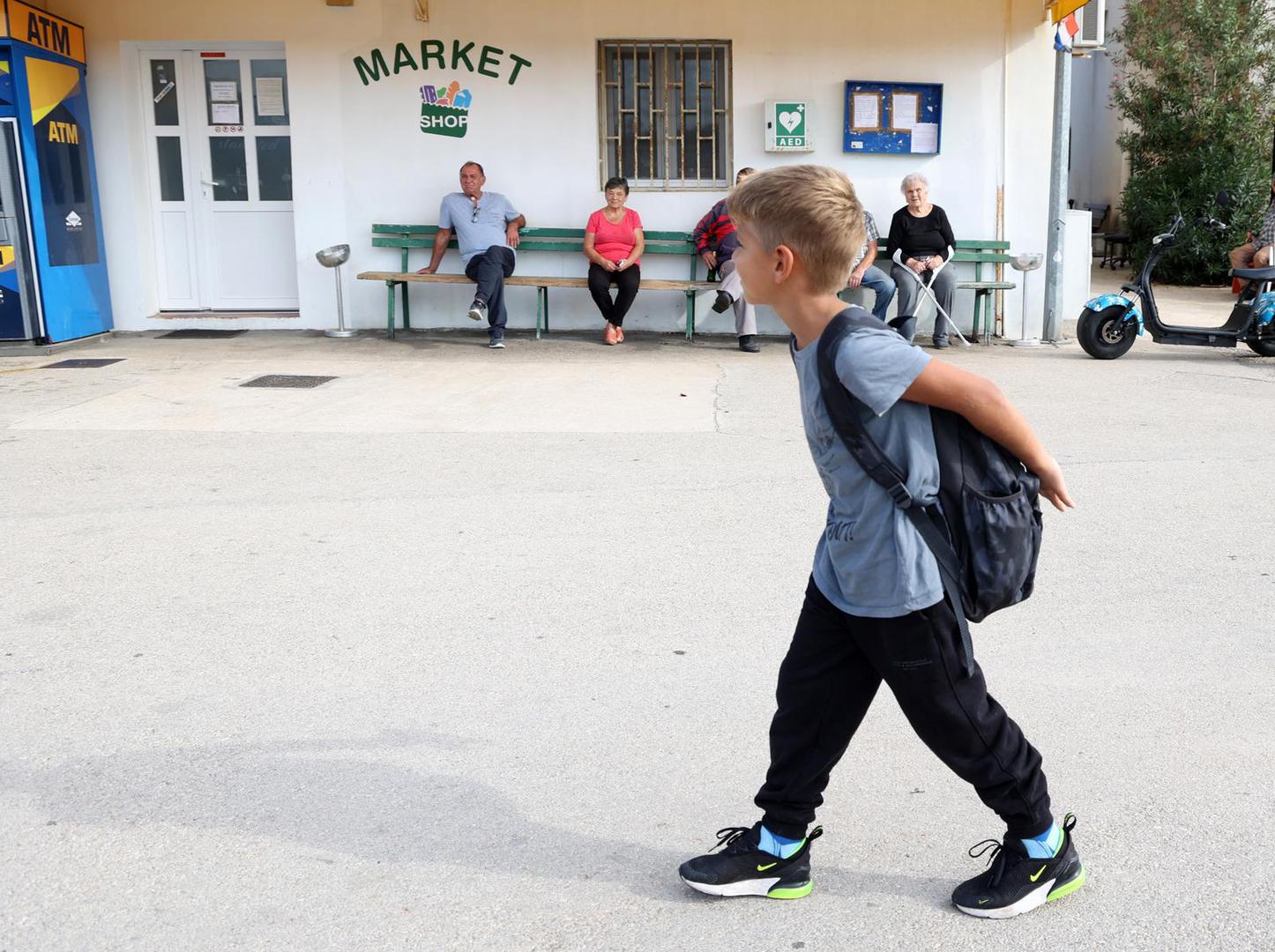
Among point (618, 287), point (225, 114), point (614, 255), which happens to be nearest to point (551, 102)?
point (614, 255)

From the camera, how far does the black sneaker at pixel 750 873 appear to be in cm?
282

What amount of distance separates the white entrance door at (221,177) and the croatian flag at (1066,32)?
22.1ft

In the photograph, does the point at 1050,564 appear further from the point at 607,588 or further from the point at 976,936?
the point at 976,936

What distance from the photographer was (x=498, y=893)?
112 inches

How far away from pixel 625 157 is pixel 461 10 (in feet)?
6.36

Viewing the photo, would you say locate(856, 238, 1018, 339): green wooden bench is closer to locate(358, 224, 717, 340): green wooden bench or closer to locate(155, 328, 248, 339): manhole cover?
locate(358, 224, 717, 340): green wooden bench

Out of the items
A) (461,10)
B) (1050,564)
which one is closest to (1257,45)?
(461,10)

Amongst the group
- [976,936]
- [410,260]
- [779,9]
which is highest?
[779,9]

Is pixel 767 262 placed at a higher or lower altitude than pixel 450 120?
lower

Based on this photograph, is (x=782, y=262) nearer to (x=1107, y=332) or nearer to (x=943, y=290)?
(x=1107, y=332)

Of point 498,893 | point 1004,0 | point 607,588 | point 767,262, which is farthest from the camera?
point 1004,0

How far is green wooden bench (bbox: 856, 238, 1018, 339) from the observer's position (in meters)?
12.0

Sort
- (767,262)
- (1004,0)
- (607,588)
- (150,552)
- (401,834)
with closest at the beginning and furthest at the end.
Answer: (767,262) → (401,834) → (607,588) → (150,552) → (1004,0)

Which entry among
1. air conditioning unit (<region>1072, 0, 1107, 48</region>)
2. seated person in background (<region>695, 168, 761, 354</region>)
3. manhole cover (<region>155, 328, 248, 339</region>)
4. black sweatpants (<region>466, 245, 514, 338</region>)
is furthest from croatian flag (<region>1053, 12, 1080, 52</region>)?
manhole cover (<region>155, 328, 248, 339</region>)
